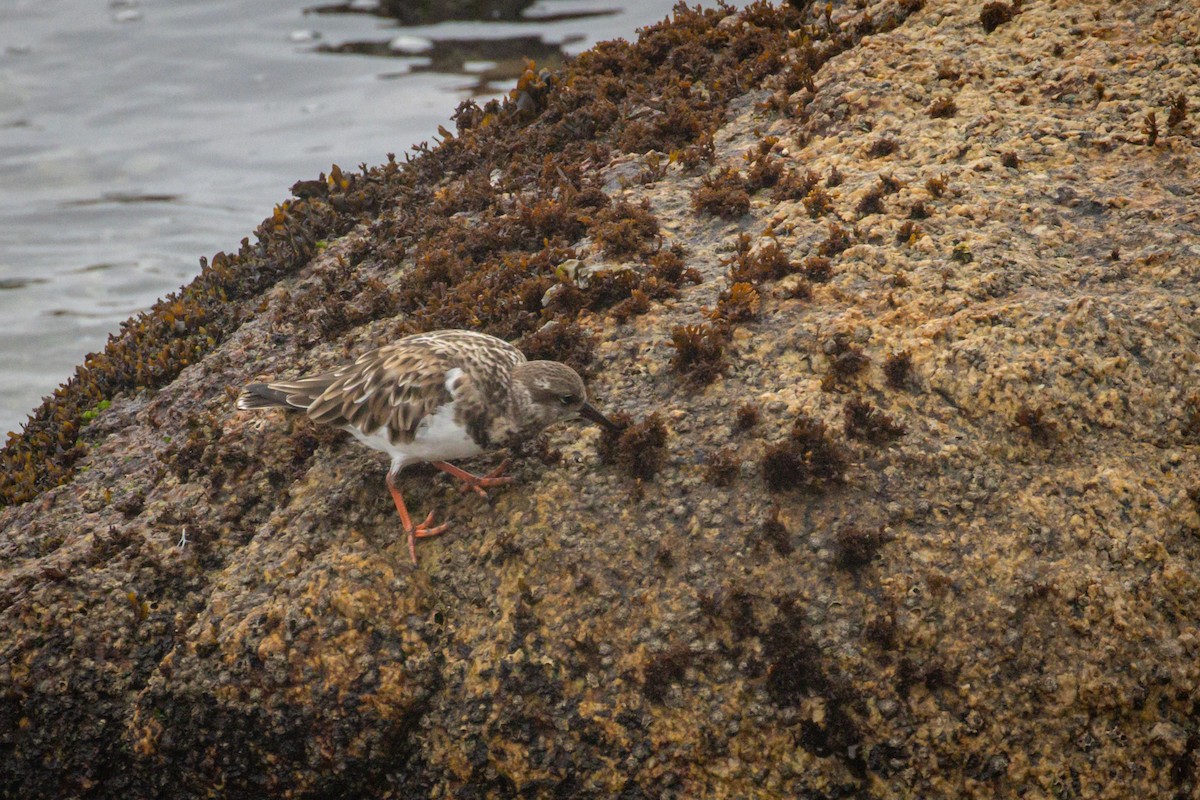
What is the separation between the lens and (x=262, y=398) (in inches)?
228

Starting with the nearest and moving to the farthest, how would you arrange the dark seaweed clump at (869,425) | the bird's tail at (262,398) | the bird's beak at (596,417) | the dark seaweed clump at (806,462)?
the dark seaweed clump at (806,462), the dark seaweed clump at (869,425), the bird's beak at (596,417), the bird's tail at (262,398)

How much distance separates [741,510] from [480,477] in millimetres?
1589

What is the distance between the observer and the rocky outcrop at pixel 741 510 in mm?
4469

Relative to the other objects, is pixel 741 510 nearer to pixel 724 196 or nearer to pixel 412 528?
pixel 412 528

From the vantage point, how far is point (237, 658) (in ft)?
16.1

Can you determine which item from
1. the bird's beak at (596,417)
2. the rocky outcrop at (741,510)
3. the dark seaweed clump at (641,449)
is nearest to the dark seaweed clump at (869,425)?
the rocky outcrop at (741,510)

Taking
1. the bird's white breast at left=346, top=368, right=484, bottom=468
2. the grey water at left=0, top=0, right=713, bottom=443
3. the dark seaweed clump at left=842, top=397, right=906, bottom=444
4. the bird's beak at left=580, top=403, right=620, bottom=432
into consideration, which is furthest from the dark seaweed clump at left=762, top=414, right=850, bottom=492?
the grey water at left=0, top=0, right=713, bottom=443

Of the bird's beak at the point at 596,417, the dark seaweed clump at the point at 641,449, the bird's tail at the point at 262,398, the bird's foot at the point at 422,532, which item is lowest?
the bird's foot at the point at 422,532

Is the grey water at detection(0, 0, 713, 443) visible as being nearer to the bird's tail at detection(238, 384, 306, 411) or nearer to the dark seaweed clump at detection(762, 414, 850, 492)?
the bird's tail at detection(238, 384, 306, 411)

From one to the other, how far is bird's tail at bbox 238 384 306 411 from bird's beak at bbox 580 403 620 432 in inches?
73.5

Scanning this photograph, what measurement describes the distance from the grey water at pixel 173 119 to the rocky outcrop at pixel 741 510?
8045 mm

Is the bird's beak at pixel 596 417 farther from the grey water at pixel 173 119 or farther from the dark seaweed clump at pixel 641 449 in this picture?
the grey water at pixel 173 119

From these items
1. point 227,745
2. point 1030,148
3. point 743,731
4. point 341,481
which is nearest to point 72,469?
point 341,481

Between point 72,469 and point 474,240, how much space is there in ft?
10.8
